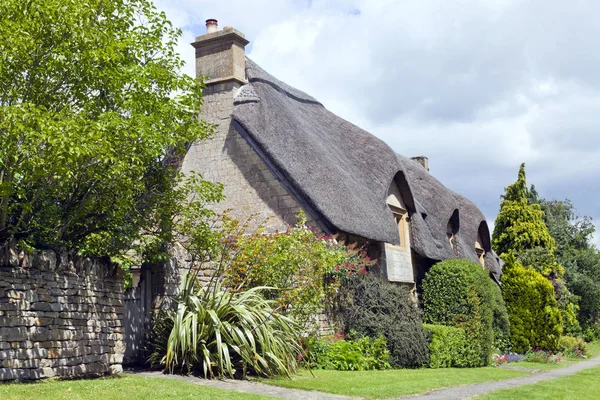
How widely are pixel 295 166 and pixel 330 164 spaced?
4.15 ft

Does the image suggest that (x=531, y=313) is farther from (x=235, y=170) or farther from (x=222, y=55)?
(x=222, y=55)

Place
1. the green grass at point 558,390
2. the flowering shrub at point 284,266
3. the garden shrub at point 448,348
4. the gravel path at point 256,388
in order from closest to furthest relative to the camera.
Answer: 1. the gravel path at point 256,388
2. the green grass at point 558,390
3. the flowering shrub at point 284,266
4. the garden shrub at point 448,348

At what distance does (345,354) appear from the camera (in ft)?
43.5

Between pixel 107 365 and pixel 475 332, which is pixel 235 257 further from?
pixel 475 332

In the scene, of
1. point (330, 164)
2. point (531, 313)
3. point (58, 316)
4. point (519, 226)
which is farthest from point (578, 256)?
point (58, 316)

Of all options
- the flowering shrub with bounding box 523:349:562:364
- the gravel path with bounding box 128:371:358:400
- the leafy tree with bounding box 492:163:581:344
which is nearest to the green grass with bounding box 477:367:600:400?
the gravel path with bounding box 128:371:358:400

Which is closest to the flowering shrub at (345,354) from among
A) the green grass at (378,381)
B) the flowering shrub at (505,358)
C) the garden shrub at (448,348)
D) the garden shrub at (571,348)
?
the green grass at (378,381)

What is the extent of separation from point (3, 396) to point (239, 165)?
1008 centimetres

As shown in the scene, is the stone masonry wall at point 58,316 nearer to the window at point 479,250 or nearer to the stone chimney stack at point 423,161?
the window at point 479,250

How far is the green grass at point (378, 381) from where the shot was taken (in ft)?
31.9

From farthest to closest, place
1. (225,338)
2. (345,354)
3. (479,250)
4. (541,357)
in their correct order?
(479,250), (541,357), (345,354), (225,338)

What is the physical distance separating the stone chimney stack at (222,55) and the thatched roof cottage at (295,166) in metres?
0.03

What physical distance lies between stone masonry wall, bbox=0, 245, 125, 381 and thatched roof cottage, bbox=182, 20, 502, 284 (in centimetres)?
580

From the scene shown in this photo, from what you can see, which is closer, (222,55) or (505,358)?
(222,55)
